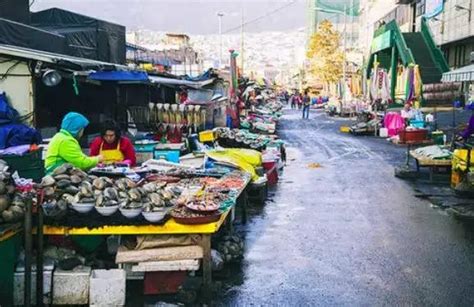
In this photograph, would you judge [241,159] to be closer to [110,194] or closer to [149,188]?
[149,188]

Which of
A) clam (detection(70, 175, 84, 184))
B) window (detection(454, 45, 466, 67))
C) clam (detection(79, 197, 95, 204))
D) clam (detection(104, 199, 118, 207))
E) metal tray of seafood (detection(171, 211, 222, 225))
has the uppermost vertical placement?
window (detection(454, 45, 466, 67))

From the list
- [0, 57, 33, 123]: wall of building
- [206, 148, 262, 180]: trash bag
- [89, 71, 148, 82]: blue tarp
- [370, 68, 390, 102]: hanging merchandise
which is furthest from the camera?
[370, 68, 390, 102]: hanging merchandise

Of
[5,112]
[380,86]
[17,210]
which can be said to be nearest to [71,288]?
[17,210]

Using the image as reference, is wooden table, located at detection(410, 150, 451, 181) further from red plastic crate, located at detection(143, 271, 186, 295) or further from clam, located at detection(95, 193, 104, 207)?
clam, located at detection(95, 193, 104, 207)

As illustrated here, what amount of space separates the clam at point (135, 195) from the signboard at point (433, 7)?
33.2 meters

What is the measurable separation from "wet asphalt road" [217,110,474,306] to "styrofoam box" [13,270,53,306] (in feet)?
6.16

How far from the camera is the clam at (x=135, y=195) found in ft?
21.5

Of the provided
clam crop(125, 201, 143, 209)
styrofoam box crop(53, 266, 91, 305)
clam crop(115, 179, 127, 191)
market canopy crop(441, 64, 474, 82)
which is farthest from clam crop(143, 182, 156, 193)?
market canopy crop(441, 64, 474, 82)

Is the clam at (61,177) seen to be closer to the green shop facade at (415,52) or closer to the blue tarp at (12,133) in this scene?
the blue tarp at (12,133)

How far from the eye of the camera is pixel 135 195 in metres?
6.61

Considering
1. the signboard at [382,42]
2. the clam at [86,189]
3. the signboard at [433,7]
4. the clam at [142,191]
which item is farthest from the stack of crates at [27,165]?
the signboard at [433,7]

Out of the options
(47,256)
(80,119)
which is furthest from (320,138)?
(47,256)

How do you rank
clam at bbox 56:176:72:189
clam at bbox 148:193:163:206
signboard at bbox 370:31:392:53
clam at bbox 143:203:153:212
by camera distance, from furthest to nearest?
signboard at bbox 370:31:392:53, clam at bbox 56:176:72:189, clam at bbox 148:193:163:206, clam at bbox 143:203:153:212

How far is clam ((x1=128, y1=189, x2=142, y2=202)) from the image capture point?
6566mm
